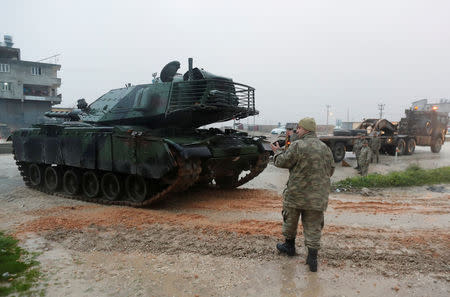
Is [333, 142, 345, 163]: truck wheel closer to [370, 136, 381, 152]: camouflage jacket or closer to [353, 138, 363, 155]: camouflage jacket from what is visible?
[353, 138, 363, 155]: camouflage jacket

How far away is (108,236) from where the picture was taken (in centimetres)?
593

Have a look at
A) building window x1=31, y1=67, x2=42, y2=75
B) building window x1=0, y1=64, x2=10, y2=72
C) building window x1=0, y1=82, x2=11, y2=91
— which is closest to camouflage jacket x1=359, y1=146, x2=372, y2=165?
building window x1=0, y1=82, x2=11, y2=91

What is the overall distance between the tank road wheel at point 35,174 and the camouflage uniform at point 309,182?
8.43 metres

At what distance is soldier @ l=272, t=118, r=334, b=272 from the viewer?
4.38 metres

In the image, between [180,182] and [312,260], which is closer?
[312,260]

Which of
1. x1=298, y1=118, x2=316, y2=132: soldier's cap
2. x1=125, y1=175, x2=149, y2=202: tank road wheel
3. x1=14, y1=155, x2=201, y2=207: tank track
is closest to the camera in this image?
x1=298, y1=118, x2=316, y2=132: soldier's cap

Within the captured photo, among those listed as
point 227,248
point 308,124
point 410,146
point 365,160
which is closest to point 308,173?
point 308,124

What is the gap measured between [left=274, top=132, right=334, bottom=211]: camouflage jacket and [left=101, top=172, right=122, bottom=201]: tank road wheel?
5.25 m

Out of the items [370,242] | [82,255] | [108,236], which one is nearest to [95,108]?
[108,236]

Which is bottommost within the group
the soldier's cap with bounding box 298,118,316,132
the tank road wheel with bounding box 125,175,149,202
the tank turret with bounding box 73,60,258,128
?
the tank road wheel with bounding box 125,175,149,202

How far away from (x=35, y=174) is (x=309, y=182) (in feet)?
29.9

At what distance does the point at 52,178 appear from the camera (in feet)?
34.3

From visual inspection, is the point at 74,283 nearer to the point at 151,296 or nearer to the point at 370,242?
the point at 151,296

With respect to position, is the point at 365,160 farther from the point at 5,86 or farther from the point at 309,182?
the point at 5,86
